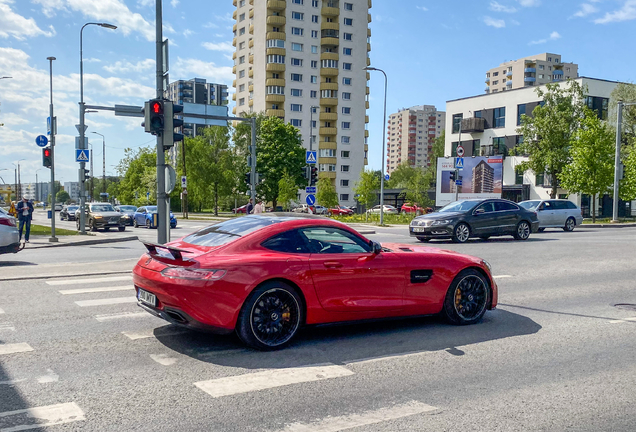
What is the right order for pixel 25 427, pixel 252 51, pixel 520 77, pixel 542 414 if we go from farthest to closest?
pixel 520 77 → pixel 252 51 → pixel 542 414 → pixel 25 427

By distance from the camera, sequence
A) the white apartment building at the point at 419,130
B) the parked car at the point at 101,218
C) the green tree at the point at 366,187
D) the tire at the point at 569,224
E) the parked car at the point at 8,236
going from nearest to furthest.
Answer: the parked car at the point at 8,236
the tire at the point at 569,224
the parked car at the point at 101,218
the green tree at the point at 366,187
the white apartment building at the point at 419,130

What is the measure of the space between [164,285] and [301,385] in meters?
1.82

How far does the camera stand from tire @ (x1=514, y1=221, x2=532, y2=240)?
20.9 m

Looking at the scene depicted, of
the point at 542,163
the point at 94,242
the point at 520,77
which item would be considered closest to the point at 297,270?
the point at 94,242

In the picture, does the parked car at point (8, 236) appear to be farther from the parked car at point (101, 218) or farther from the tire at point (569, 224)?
the tire at point (569, 224)

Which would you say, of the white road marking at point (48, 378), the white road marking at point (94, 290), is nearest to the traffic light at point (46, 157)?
the white road marking at point (94, 290)

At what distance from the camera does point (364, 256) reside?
6500 mm

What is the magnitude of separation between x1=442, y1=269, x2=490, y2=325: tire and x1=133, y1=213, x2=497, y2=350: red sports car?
0.02m

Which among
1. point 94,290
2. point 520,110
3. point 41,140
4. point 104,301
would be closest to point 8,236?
point 94,290

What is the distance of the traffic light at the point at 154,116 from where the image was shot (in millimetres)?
12430

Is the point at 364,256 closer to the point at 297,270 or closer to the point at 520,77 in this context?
the point at 297,270

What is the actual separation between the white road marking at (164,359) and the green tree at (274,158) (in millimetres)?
62001

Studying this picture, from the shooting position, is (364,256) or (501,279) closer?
(364,256)

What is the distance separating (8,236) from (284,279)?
10185 mm
